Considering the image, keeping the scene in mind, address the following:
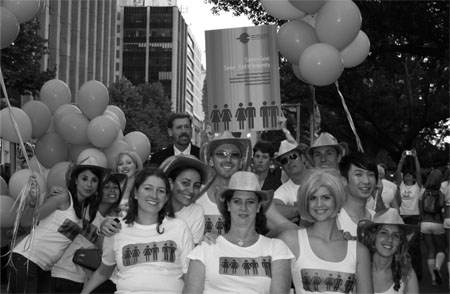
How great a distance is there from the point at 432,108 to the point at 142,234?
18156mm

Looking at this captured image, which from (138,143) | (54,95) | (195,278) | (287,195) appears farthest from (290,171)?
(54,95)

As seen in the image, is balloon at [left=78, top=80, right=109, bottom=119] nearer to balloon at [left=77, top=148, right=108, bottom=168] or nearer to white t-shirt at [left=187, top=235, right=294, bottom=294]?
balloon at [left=77, top=148, right=108, bottom=168]

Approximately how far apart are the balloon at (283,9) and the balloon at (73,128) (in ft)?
7.70

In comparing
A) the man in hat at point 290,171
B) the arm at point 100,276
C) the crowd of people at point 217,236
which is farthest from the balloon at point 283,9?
the arm at point 100,276

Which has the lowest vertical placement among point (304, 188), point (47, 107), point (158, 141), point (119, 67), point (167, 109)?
point (304, 188)

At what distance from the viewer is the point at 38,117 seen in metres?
6.57

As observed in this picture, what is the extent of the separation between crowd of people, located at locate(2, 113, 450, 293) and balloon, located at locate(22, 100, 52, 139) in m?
1.74

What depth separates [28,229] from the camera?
→ 504 cm

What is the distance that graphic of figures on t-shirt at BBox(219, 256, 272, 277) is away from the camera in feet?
11.3

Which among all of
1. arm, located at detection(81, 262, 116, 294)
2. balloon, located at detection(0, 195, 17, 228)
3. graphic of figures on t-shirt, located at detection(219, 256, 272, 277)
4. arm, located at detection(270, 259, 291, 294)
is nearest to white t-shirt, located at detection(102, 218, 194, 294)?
arm, located at detection(81, 262, 116, 294)

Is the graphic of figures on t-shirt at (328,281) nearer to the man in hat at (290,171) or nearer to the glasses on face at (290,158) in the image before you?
the man in hat at (290,171)

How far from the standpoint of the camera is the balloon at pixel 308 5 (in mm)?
5746

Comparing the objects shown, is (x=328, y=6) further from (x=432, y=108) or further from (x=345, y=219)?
(x=432, y=108)

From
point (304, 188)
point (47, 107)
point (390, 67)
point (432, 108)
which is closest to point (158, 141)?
point (432, 108)
